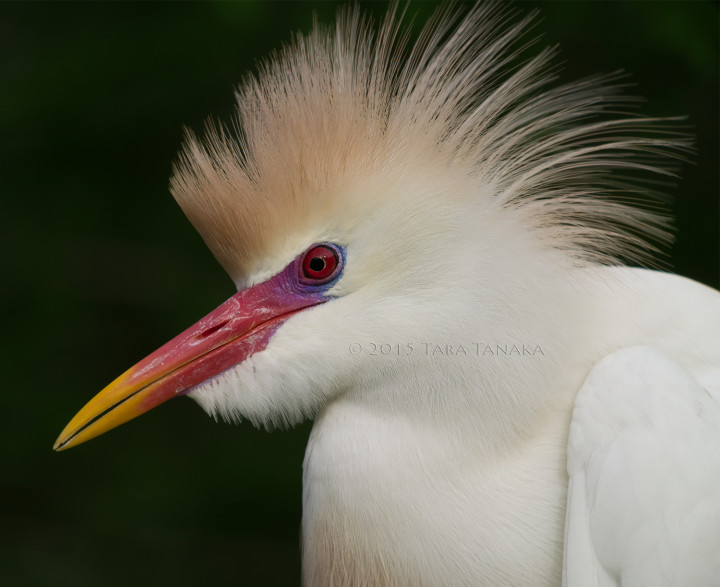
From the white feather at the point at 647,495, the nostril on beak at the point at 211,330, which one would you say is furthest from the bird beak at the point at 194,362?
the white feather at the point at 647,495

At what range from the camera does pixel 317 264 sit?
1178 millimetres

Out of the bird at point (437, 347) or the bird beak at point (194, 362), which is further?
the bird beak at point (194, 362)

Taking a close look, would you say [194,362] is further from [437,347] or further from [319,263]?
[437,347]

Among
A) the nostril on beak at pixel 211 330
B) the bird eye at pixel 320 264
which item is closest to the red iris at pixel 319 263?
the bird eye at pixel 320 264

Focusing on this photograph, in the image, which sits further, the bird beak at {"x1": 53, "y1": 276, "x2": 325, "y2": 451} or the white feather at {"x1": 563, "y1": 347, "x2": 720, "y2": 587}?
the bird beak at {"x1": 53, "y1": 276, "x2": 325, "y2": 451}

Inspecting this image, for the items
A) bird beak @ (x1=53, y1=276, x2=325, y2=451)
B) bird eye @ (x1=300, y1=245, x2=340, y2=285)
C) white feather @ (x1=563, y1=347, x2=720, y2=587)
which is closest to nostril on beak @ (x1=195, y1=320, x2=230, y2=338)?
bird beak @ (x1=53, y1=276, x2=325, y2=451)

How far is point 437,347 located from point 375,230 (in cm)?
20

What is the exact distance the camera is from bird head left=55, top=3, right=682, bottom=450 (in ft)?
3.81

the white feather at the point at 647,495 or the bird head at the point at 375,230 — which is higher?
the bird head at the point at 375,230

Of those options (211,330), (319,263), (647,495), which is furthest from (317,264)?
(647,495)

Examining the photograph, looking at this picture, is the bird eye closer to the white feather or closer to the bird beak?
the bird beak

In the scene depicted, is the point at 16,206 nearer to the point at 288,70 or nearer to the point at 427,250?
the point at 288,70

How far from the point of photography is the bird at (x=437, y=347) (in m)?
1.10

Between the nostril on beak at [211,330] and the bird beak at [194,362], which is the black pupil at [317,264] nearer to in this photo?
the bird beak at [194,362]
